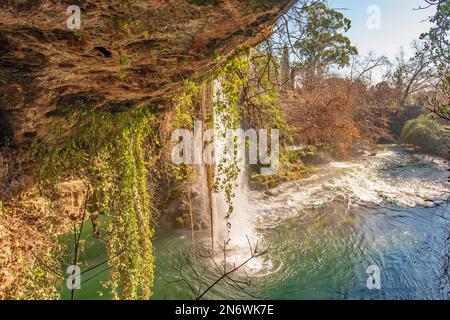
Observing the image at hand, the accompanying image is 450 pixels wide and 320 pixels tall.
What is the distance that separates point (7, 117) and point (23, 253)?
63.1 inches

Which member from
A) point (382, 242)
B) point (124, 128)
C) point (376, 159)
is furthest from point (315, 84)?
point (124, 128)

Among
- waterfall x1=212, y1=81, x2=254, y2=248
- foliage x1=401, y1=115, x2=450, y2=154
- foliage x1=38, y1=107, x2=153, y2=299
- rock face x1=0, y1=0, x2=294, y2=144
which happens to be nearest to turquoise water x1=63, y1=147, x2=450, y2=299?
waterfall x1=212, y1=81, x2=254, y2=248

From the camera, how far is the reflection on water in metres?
5.46

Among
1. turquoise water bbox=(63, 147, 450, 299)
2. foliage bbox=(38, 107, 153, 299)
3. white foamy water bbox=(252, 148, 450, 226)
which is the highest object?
foliage bbox=(38, 107, 153, 299)

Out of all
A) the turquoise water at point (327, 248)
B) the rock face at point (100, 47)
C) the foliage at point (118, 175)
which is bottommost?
the turquoise water at point (327, 248)

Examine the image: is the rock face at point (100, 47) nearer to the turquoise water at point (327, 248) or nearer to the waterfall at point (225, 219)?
the turquoise water at point (327, 248)

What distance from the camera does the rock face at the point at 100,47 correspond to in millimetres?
1898

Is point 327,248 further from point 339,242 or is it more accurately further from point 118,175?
point 118,175

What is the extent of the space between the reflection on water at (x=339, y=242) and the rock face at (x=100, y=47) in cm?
364

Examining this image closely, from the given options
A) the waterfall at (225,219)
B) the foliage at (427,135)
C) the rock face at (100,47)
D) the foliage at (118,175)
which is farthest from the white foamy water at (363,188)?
the rock face at (100,47)

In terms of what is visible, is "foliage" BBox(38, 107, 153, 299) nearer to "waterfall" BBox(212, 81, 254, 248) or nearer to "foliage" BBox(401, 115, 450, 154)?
"waterfall" BBox(212, 81, 254, 248)

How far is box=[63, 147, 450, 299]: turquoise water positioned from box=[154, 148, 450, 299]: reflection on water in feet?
0.07

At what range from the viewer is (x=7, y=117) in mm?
2688

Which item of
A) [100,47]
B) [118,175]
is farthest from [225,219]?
[100,47]
